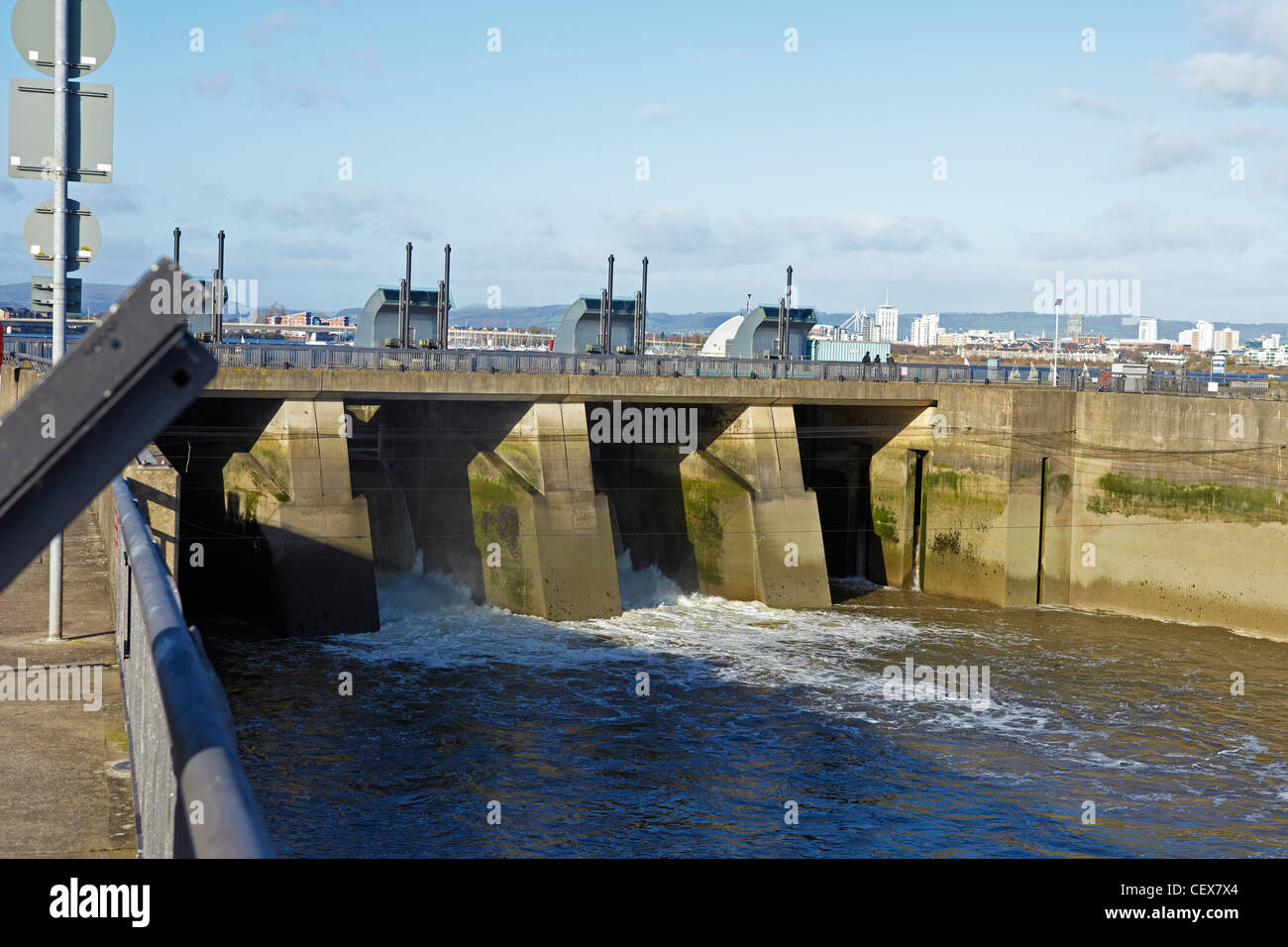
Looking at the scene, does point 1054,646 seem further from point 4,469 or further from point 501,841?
point 4,469

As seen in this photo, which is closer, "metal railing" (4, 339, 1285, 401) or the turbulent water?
the turbulent water

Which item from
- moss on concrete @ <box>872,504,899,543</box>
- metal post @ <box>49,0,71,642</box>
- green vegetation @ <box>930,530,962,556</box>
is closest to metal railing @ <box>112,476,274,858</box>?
metal post @ <box>49,0,71,642</box>

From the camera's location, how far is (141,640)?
6.05 m

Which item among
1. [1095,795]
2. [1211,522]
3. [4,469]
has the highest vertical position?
[4,469]

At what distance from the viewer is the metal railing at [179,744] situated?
10.6 feet

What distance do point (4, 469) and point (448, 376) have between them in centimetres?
3320

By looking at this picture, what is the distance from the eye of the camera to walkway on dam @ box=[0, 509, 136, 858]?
7168 millimetres

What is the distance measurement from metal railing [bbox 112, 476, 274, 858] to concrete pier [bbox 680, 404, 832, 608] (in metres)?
34.9

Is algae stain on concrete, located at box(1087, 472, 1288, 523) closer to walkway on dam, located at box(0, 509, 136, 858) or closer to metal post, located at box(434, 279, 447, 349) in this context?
metal post, located at box(434, 279, 447, 349)

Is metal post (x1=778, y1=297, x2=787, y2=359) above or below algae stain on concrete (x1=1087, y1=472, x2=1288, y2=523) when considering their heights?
above

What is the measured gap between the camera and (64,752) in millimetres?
8617

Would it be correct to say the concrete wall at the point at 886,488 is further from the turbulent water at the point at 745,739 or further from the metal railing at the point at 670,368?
the turbulent water at the point at 745,739
